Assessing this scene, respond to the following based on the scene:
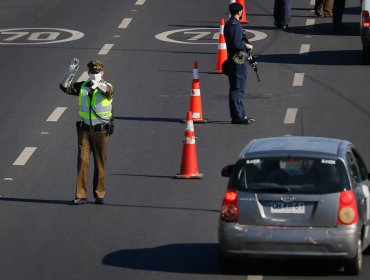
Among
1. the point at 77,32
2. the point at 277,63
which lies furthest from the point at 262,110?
the point at 77,32

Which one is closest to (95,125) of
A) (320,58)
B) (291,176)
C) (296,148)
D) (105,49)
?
(296,148)

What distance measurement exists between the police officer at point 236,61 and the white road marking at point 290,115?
0.74 meters

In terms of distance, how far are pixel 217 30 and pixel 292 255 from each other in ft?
61.7

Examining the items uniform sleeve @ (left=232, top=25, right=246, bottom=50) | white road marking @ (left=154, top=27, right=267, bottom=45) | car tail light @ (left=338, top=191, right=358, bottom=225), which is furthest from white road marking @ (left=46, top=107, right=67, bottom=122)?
car tail light @ (left=338, top=191, right=358, bottom=225)

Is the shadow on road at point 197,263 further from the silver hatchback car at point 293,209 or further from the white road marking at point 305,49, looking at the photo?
the white road marking at point 305,49

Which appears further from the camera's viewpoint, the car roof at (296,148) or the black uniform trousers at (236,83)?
the black uniform trousers at (236,83)

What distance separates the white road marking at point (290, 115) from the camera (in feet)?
77.8

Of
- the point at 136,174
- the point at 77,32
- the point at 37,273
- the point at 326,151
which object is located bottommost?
the point at 77,32

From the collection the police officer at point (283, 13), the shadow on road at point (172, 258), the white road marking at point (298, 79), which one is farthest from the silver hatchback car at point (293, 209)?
the police officer at point (283, 13)

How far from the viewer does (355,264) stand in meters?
14.2

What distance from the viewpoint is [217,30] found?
32500mm

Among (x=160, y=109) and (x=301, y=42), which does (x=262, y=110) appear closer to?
(x=160, y=109)

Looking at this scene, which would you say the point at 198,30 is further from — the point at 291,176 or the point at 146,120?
the point at 291,176

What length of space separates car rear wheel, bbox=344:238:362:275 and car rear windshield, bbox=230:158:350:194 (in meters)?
0.64
